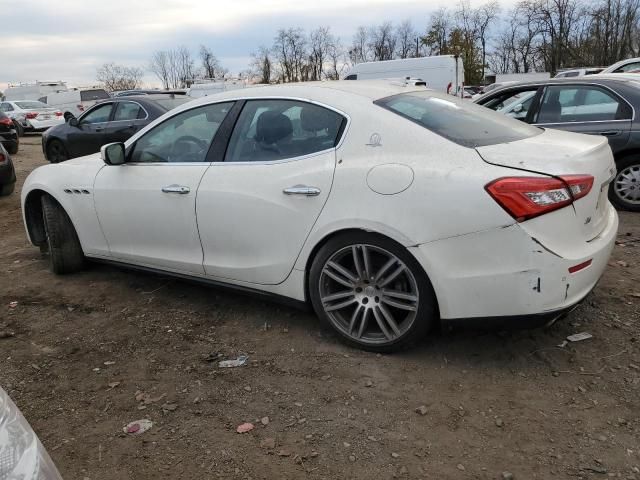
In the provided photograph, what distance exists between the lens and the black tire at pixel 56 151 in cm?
1156

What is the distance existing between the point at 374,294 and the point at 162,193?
1668 millimetres

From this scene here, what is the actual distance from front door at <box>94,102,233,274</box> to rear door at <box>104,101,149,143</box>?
6211mm

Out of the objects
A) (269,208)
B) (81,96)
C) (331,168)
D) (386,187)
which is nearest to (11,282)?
(269,208)

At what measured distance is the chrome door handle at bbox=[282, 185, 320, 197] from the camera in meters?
3.14

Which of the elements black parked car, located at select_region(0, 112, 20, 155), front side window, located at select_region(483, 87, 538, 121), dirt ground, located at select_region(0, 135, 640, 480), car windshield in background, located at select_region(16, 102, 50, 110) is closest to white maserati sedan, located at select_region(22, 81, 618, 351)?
dirt ground, located at select_region(0, 135, 640, 480)

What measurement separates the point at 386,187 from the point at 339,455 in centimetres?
133

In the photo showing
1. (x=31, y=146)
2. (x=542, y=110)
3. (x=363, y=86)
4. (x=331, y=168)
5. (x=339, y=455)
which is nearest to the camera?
(x=339, y=455)

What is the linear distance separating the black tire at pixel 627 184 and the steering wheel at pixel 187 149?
15.2ft

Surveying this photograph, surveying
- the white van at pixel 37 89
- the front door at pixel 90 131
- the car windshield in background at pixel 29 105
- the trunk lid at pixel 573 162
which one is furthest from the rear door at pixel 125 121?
the white van at pixel 37 89

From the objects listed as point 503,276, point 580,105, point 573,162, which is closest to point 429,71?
point 580,105

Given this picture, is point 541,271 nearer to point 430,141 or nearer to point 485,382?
point 485,382

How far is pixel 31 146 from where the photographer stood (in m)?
17.8

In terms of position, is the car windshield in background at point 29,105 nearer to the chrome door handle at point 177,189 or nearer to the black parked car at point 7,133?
the black parked car at point 7,133

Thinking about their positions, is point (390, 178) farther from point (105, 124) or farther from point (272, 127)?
point (105, 124)
